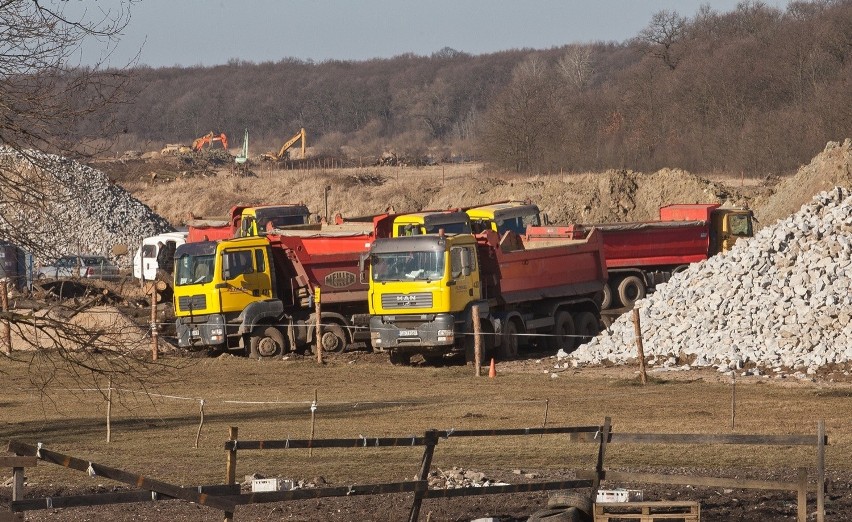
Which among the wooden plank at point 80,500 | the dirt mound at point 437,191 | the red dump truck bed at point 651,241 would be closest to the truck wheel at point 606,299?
the red dump truck bed at point 651,241

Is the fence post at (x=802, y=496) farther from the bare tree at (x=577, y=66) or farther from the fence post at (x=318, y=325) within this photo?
the bare tree at (x=577, y=66)

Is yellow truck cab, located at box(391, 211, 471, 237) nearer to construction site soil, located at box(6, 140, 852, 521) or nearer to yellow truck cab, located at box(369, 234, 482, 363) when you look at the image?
construction site soil, located at box(6, 140, 852, 521)

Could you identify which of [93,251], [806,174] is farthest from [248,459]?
[93,251]

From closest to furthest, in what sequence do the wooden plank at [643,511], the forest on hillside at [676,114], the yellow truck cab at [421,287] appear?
the wooden plank at [643,511], the yellow truck cab at [421,287], the forest on hillside at [676,114]

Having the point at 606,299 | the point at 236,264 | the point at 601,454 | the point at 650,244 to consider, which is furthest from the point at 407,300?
the point at 601,454

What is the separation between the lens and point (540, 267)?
32562 millimetres

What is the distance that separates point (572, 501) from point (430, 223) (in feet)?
77.4

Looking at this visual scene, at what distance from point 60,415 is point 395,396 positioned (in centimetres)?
613

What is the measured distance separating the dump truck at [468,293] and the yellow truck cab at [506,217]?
589 cm

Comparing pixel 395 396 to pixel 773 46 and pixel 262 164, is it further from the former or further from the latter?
pixel 773 46

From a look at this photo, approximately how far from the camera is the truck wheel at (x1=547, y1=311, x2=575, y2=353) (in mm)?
32812

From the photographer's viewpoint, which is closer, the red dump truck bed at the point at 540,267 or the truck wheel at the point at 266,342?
the red dump truck bed at the point at 540,267

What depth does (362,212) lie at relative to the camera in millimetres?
77625

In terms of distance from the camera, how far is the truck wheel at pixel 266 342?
3291 cm
